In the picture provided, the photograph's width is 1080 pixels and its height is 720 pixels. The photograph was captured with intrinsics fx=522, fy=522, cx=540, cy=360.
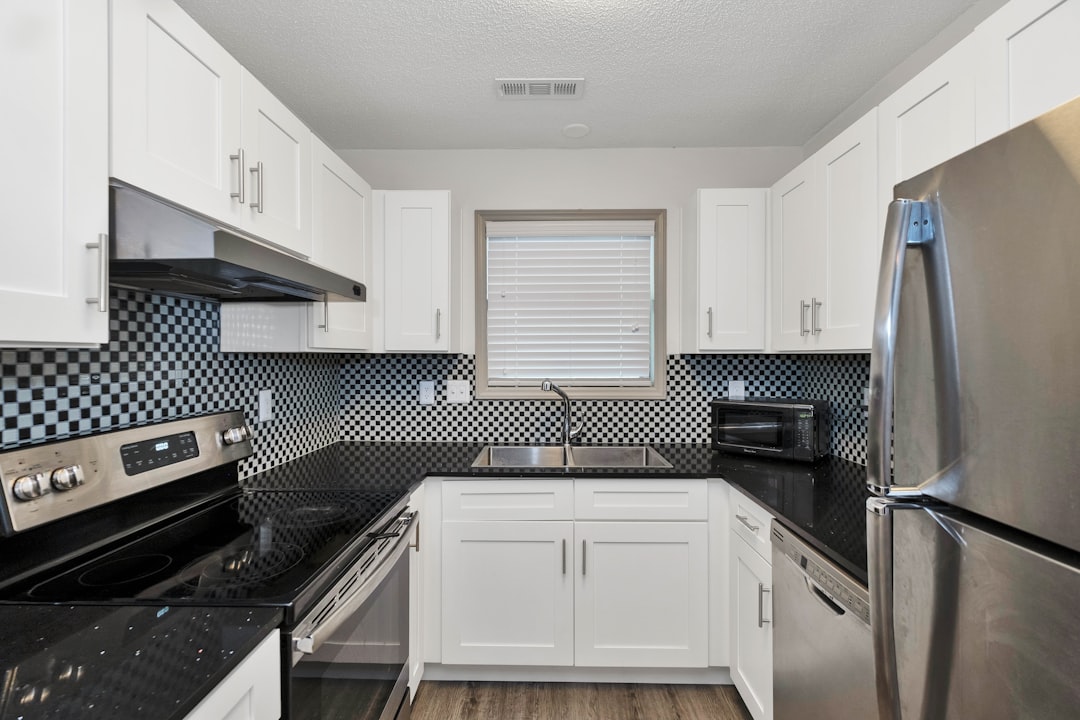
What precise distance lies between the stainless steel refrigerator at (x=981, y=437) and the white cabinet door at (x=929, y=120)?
560 millimetres

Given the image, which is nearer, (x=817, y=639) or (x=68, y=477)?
(x=68, y=477)

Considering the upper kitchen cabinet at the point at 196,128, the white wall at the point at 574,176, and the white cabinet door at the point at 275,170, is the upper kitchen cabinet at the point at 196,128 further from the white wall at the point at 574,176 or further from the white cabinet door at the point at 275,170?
the white wall at the point at 574,176

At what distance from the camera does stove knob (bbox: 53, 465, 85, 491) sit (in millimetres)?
1115

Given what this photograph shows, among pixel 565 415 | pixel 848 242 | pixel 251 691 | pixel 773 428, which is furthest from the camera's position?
pixel 565 415

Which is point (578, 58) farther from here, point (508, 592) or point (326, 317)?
point (508, 592)

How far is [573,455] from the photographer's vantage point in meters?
2.62

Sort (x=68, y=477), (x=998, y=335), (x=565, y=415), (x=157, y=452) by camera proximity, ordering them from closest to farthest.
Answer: (x=998, y=335), (x=68, y=477), (x=157, y=452), (x=565, y=415)

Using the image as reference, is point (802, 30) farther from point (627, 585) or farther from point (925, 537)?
point (627, 585)

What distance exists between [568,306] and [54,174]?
2.11 m

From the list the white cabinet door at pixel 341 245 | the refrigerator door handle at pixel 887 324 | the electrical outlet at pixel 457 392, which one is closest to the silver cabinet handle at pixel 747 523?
the refrigerator door handle at pixel 887 324

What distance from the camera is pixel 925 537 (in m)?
0.73

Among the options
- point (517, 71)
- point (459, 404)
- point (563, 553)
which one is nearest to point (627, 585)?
point (563, 553)

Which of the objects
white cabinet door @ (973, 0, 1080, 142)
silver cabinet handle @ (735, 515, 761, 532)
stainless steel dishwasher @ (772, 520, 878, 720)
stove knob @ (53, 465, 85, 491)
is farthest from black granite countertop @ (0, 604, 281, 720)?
white cabinet door @ (973, 0, 1080, 142)

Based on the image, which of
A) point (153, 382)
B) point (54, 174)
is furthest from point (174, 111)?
point (153, 382)
